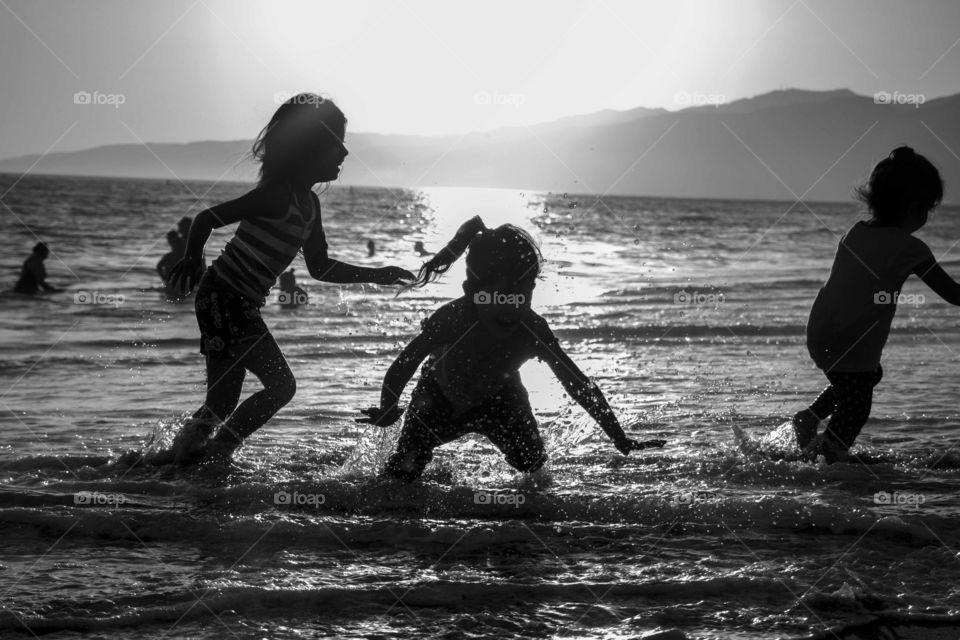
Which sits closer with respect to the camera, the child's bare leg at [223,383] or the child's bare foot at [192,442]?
the child's bare leg at [223,383]

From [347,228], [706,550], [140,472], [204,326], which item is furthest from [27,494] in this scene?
[347,228]

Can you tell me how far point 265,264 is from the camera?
197 inches

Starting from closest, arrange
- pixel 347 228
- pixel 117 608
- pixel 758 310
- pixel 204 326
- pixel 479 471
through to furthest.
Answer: pixel 117 608, pixel 204 326, pixel 479 471, pixel 758 310, pixel 347 228

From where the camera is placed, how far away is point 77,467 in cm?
538

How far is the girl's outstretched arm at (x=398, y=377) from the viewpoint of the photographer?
4.38 metres

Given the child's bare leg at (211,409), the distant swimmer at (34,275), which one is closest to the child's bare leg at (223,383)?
the child's bare leg at (211,409)

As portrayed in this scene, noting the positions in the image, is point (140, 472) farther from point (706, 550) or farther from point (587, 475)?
point (706, 550)

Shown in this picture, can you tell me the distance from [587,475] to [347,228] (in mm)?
45430

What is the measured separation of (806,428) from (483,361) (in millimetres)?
2231

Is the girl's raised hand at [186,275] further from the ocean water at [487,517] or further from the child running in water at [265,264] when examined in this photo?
the ocean water at [487,517]

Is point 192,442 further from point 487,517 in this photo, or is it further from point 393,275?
point 487,517

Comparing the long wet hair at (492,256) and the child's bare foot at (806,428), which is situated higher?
the long wet hair at (492,256)

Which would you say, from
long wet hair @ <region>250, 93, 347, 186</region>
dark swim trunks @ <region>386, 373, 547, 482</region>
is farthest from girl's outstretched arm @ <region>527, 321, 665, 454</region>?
long wet hair @ <region>250, 93, 347, 186</region>

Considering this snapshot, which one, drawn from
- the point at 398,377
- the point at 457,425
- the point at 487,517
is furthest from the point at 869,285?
the point at 398,377
